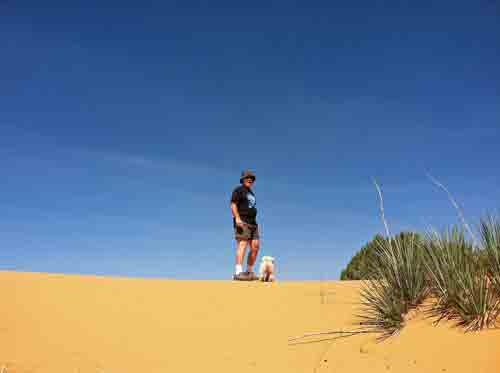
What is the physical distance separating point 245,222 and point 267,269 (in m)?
1.06

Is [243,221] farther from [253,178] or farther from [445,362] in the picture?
[445,362]

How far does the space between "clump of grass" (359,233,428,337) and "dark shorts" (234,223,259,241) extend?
3.72m

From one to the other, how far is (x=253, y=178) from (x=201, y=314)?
12.3 ft

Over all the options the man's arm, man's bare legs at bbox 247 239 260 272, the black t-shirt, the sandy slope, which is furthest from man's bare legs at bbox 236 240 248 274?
the sandy slope

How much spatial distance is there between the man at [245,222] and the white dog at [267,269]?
0.16m

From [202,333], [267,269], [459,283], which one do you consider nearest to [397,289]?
[459,283]

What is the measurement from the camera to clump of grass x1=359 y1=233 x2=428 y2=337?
4508 millimetres

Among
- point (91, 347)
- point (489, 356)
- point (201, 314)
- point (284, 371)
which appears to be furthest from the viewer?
point (201, 314)

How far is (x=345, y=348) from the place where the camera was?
14.1 feet

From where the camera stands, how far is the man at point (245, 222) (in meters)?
8.51

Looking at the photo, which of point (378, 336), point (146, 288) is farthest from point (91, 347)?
point (378, 336)

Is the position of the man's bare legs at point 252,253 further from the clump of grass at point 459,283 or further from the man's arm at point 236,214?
the clump of grass at point 459,283

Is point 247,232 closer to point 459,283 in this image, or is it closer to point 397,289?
point 397,289

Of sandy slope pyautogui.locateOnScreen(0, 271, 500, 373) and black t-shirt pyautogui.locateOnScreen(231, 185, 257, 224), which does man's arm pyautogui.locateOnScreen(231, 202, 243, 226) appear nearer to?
black t-shirt pyautogui.locateOnScreen(231, 185, 257, 224)
